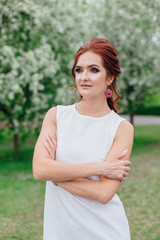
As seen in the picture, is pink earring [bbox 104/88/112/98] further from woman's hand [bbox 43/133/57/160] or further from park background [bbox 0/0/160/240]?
park background [bbox 0/0/160/240]

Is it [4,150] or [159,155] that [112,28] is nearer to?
[159,155]

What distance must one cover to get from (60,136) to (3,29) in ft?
28.0

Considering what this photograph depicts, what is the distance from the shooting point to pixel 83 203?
2248 millimetres

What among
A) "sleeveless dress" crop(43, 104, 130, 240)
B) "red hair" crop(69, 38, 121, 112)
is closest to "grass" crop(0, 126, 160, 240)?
"sleeveless dress" crop(43, 104, 130, 240)

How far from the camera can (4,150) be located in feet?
51.6

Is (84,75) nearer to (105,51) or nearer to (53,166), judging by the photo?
(105,51)

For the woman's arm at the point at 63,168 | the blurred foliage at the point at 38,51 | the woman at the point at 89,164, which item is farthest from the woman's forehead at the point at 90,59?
the blurred foliage at the point at 38,51

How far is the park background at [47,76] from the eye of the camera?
7.16 metres

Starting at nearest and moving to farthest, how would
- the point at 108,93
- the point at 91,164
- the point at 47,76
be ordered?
the point at 91,164 → the point at 108,93 → the point at 47,76

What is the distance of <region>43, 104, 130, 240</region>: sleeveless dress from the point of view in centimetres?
225

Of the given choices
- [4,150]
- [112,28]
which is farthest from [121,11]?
[4,150]

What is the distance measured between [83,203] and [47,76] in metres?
8.43

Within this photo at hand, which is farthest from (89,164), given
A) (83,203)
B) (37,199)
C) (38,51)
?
(38,51)

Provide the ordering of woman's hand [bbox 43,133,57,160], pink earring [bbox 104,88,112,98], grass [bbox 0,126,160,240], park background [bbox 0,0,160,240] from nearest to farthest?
woman's hand [bbox 43,133,57,160], pink earring [bbox 104,88,112,98], grass [bbox 0,126,160,240], park background [bbox 0,0,160,240]
